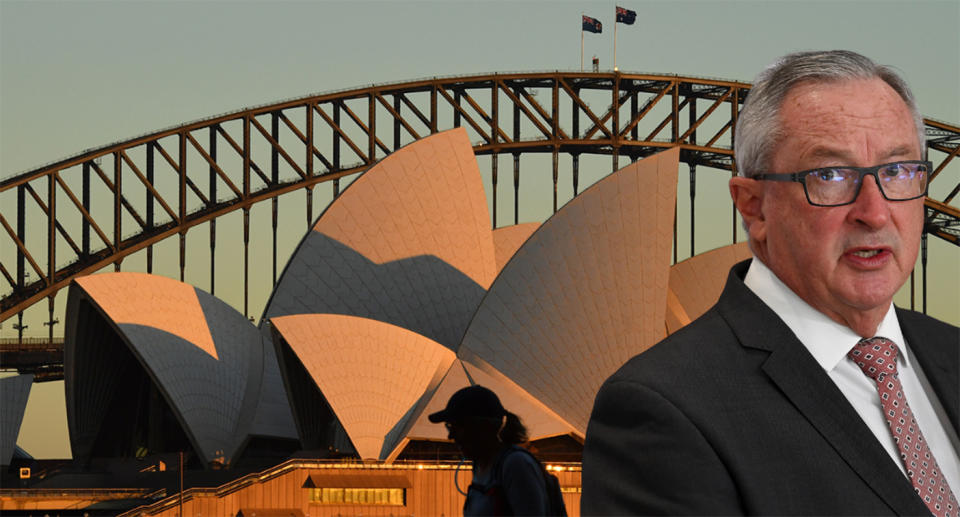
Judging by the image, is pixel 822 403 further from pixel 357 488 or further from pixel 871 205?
pixel 357 488

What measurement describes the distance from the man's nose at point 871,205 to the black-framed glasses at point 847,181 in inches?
0.4

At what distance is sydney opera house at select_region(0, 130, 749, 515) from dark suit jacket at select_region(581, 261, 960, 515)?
104 ft

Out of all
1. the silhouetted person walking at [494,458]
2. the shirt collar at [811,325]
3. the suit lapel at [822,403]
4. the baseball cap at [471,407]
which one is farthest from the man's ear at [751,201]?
the baseball cap at [471,407]

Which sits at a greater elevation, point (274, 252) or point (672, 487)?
point (274, 252)

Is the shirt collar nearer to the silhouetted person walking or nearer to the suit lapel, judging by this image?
the suit lapel

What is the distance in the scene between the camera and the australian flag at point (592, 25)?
212ft

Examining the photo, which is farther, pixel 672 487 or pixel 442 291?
pixel 442 291

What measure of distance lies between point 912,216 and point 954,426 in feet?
2.18

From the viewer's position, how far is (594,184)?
43281mm

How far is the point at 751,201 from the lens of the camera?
349 centimetres

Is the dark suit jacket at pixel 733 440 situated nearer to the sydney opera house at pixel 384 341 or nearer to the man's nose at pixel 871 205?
the man's nose at pixel 871 205

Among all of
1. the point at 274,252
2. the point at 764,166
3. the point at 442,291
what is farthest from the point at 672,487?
the point at 274,252

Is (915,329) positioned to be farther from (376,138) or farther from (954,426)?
(376,138)

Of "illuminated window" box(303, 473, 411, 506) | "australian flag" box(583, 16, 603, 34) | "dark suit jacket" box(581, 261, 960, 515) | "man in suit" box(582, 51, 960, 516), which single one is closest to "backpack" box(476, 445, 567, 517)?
"man in suit" box(582, 51, 960, 516)
